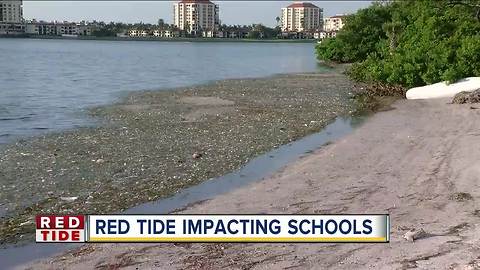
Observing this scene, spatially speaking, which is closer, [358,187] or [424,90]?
[358,187]

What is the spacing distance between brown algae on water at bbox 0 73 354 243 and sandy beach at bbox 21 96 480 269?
1.55m

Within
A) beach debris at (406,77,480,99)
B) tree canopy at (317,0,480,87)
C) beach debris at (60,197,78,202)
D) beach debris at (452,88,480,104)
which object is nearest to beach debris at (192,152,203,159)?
beach debris at (60,197,78,202)

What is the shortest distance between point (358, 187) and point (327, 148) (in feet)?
13.6

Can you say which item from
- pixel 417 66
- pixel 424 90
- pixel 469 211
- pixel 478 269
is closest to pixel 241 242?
pixel 478 269

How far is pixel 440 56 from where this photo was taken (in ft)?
87.9

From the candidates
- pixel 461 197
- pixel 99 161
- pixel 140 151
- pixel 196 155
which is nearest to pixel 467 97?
pixel 196 155

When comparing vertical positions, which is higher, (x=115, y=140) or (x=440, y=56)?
(x=440, y=56)

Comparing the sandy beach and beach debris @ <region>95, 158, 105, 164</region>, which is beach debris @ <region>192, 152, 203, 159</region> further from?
the sandy beach

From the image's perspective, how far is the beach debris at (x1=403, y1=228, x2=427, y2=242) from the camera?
7372 mm

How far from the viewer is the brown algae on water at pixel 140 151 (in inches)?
391

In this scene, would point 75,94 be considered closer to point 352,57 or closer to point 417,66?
point 417,66

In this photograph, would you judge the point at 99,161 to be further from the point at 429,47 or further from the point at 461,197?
the point at 429,47

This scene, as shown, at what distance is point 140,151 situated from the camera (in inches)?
547

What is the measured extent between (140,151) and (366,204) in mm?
6300
